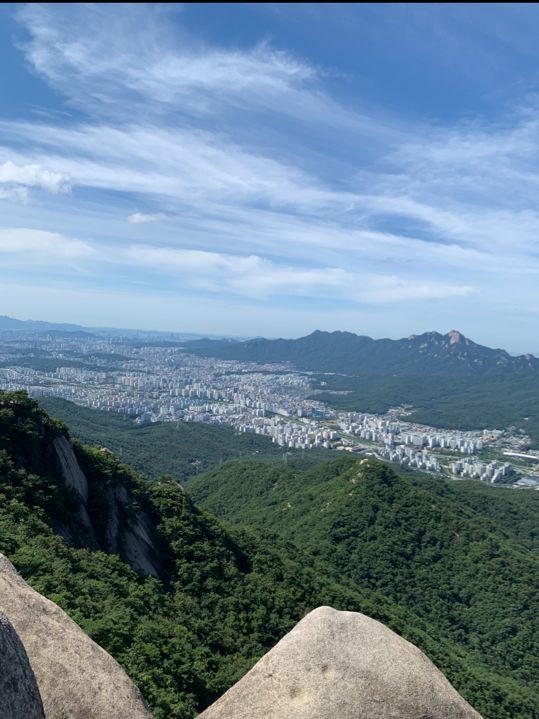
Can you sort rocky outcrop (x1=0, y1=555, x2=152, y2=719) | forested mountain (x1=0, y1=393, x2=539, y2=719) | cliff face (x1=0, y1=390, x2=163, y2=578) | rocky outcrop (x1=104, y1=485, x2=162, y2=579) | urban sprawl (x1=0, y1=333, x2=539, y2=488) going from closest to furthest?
rocky outcrop (x1=0, y1=555, x2=152, y2=719) < forested mountain (x1=0, y1=393, x2=539, y2=719) < cliff face (x1=0, y1=390, x2=163, y2=578) < rocky outcrop (x1=104, y1=485, x2=162, y2=579) < urban sprawl (x1=0, y1=333, x2=539, y2=488)

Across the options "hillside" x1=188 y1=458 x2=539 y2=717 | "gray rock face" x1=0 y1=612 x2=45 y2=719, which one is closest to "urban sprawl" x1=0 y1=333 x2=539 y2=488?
"hillside" x1=188 y1=458 x2=539 y2=717

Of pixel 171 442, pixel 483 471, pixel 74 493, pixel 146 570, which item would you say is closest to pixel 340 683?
pixel 146 570

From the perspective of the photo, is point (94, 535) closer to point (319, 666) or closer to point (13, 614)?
point (13, 614)

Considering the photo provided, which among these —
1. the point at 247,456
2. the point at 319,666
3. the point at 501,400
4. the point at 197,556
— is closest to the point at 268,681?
the point at 319,666

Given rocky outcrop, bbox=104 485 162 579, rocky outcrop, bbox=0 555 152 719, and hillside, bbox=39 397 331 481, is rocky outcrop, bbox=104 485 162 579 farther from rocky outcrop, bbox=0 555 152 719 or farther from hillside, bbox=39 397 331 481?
hillside, bbox=39 397 331 481

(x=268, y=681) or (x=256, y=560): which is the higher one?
(x=268, y=681)

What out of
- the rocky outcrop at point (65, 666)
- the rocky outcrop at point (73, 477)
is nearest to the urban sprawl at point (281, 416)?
the rocky outcrop at point (73, 477)
